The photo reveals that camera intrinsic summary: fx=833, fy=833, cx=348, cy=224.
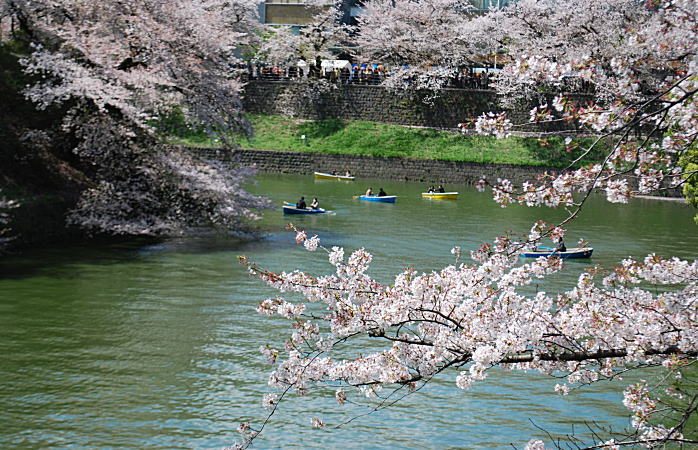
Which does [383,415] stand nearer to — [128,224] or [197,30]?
[128,224]

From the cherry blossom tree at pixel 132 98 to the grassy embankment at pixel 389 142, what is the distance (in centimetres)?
2231

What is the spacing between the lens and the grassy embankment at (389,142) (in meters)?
45.0

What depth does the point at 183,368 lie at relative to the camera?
472 inches

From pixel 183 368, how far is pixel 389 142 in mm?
37199

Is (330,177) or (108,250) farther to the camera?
(330,177)

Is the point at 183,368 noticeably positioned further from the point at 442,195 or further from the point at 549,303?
Result: the point at 442,195

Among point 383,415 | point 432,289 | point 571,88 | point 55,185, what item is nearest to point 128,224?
point 55,185

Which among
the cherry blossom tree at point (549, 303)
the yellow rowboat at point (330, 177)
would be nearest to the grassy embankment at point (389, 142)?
the yellow rowboat at point (330, 177)

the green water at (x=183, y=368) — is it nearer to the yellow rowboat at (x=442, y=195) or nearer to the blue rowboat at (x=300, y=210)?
the blue rowboat at (x=300, y=210)

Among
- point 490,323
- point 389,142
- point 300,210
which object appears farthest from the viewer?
point 389,142

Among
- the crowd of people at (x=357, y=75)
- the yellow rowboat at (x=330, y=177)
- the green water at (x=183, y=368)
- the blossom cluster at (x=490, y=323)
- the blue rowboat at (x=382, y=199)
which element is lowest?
the green water at (x=183, y=368)

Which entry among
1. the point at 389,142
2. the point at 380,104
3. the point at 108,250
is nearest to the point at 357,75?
the point at 380,104

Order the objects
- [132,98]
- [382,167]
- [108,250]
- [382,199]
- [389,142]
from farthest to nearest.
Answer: [389,142] → [382,167] → [382,199] → [132,98] → [108,250]

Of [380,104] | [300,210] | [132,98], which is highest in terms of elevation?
[380,104]
